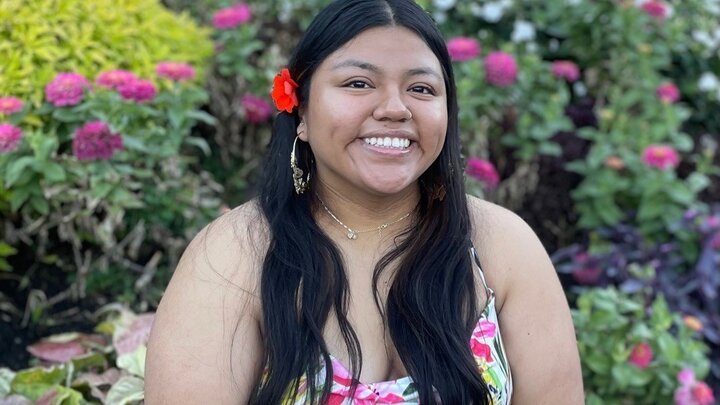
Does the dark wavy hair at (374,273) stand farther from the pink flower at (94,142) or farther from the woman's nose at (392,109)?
the pink flower at (94,142)

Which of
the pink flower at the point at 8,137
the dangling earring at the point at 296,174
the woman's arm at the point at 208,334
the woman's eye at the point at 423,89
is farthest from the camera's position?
the pink flower at the point at 8,137

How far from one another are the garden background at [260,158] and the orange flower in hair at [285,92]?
0.86 m

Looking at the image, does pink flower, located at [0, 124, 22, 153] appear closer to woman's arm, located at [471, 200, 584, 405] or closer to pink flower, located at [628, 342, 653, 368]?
woman's arm, located at [471, 200, 584, 405]

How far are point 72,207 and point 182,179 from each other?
41 cm

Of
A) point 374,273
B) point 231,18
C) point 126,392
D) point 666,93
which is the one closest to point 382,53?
point 374,273

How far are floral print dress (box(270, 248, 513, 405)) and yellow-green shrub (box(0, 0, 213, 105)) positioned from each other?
63.3 inches

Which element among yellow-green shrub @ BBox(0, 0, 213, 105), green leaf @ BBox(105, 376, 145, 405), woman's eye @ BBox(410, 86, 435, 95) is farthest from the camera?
yellow-green shrub @ BBox(0, 0, 213, 105)

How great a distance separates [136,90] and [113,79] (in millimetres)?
85

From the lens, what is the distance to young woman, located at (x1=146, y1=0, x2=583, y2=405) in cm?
240

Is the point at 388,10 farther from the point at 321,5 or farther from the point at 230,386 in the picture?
the point at 321,5

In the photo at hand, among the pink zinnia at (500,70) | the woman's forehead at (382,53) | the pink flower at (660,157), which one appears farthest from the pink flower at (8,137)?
the pink flower at (660,157)

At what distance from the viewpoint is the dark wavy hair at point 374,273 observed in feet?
7.94

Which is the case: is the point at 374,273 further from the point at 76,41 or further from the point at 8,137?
the point at 76,41

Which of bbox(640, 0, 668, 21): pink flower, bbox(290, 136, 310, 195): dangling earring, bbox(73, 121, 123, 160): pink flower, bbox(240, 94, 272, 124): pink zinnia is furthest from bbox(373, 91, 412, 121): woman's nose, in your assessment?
bbox(640, 0, 668, 21): pink flower
